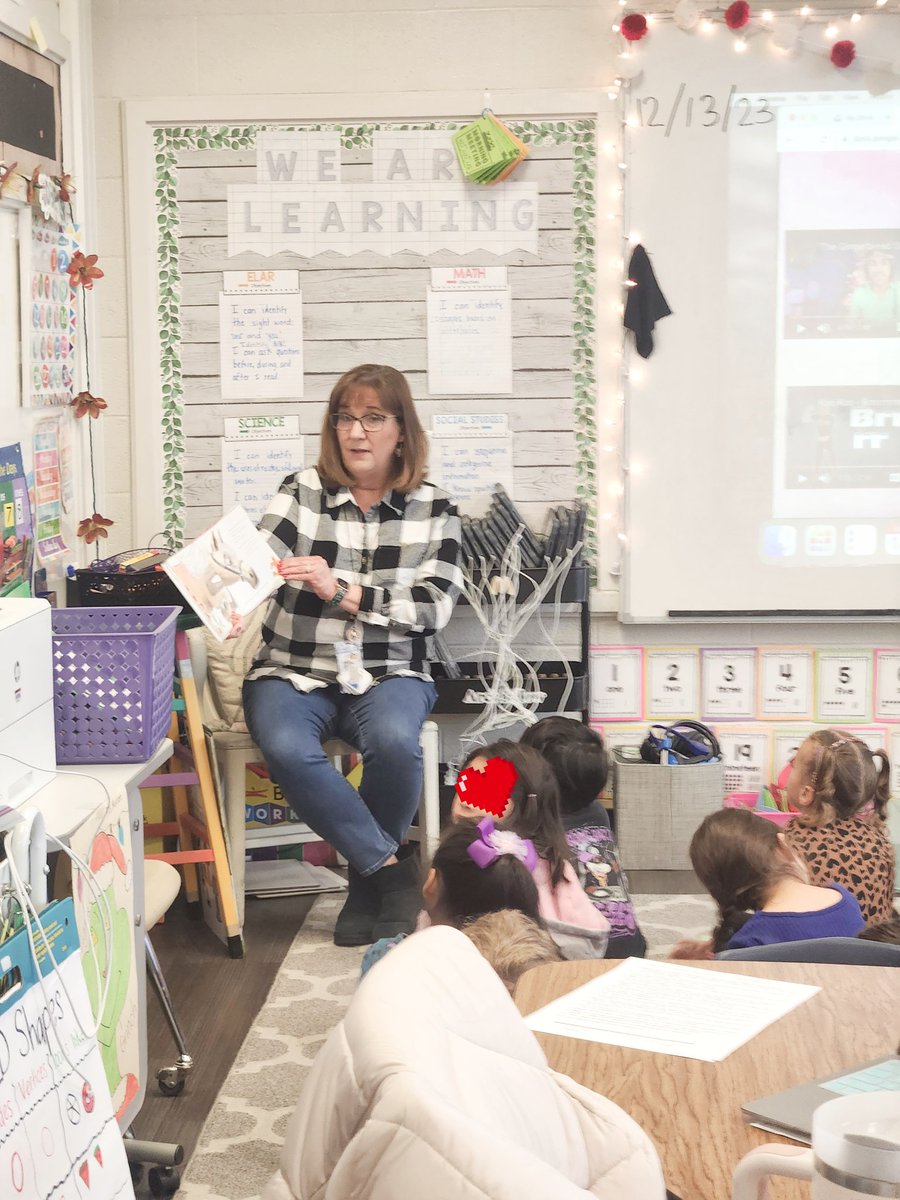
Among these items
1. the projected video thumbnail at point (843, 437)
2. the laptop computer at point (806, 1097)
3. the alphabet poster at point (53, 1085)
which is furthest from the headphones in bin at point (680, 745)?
the laptop computer at point (806, 1097)

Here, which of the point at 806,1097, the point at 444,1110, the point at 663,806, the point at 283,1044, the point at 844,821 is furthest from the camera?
the point at 663,806

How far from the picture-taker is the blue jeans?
3283 mm

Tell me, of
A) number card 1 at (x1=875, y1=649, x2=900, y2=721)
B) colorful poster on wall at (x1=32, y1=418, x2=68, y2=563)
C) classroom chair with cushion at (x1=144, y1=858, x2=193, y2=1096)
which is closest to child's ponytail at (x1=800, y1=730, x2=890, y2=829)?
number card 1 at (x1=875, y1=649, x2=900, y2=721)

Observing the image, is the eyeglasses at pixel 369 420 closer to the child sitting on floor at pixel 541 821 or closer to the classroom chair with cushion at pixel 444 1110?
the child sitting on floor at pixel 541 821

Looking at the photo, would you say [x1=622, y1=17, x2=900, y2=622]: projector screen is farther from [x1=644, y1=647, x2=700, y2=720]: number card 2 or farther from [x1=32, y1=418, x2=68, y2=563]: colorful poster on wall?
[x1=32, y1=418, x2=68, y2=563]: colorful poster on wall

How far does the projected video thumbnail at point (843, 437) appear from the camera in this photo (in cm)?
394

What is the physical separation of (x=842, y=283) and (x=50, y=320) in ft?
7.22

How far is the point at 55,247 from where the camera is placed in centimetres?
356

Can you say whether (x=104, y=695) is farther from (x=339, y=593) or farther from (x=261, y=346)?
(x=261, y=346)

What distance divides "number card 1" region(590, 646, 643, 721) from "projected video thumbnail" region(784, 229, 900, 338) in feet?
3.44

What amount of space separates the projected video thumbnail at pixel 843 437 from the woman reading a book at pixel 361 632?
42.7 inches

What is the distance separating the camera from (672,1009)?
132 cm

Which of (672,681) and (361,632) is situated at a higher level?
(361,632)

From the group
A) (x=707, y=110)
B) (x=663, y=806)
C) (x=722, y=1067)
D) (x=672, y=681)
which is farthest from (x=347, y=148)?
(x=722, y=1067)
